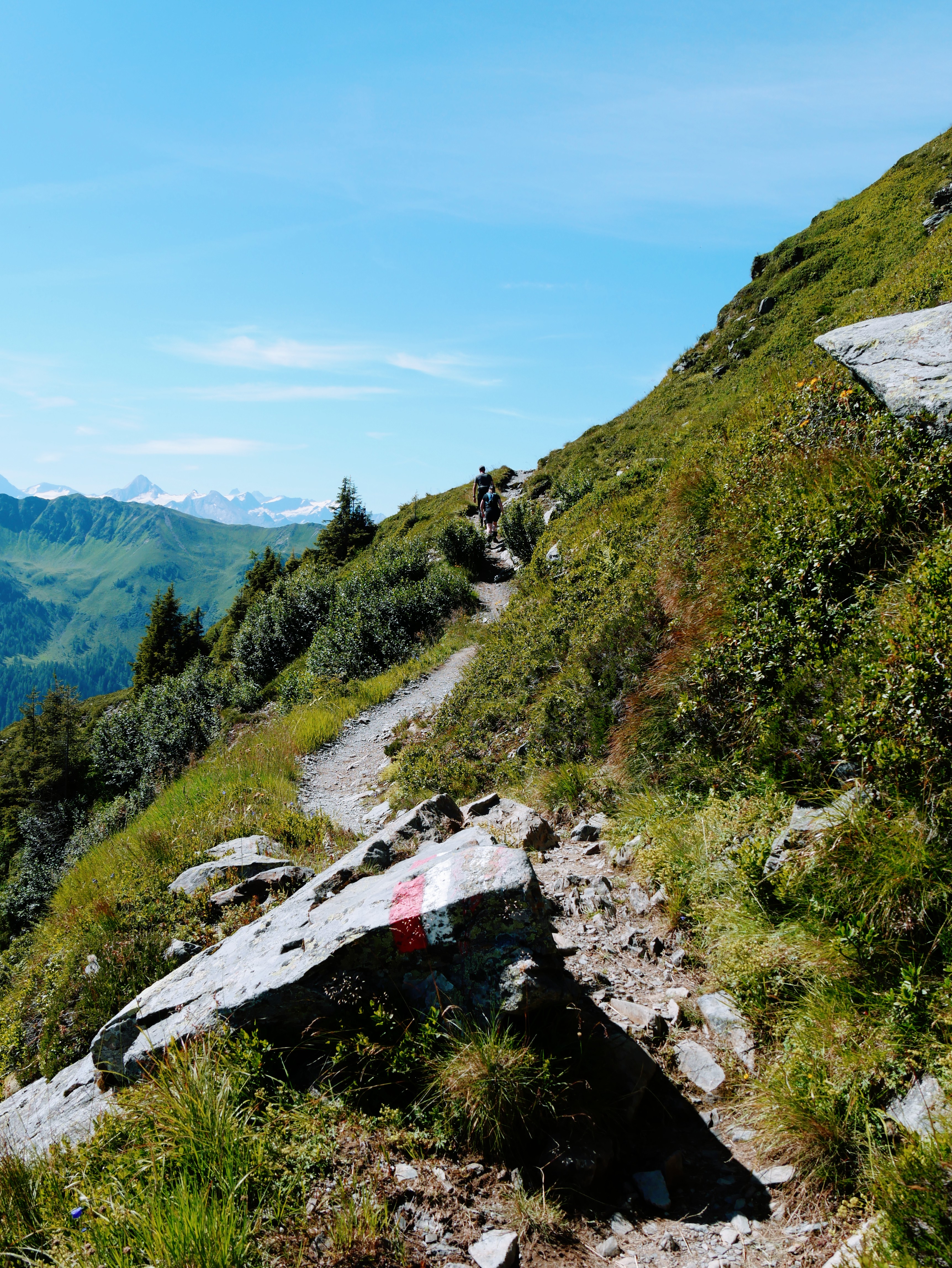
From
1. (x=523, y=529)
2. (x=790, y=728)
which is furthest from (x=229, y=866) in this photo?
(x=523, y=529)

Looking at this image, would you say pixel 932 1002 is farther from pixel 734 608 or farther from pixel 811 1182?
pixel 734 608

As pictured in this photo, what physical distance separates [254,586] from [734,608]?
51.2 meters

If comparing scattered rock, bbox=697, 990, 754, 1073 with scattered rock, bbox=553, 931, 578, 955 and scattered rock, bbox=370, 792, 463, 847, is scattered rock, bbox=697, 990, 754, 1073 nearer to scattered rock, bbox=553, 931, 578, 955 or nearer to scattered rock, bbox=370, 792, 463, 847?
scattered rock, bbox=553, 931, 578, 955

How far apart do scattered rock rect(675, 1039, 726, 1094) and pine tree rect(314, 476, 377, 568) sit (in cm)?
4328

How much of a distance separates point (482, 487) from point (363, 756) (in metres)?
19.0

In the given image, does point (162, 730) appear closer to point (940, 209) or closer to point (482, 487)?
point (482, 487)

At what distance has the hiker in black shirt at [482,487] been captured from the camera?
3005 cm

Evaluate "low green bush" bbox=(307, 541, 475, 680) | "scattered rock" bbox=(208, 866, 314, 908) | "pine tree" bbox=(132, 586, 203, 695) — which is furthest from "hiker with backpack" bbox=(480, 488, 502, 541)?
"pine tree" bbox=(132, 586, 203, 695)

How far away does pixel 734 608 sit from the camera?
6566 millimetres

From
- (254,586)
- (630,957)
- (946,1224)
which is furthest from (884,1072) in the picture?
(254,586)

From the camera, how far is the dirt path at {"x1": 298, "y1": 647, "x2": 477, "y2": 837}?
1175 cm

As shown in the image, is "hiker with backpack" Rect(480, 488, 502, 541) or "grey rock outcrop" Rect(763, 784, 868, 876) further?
"hiker with backpack" Rect(480, 488, 502, 541)

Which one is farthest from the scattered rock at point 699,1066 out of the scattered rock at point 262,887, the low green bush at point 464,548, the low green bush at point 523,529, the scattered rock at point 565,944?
the low green bush at point 464,548

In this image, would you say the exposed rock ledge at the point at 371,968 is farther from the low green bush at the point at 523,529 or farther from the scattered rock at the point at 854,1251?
the low green bush at the point at 523,529
